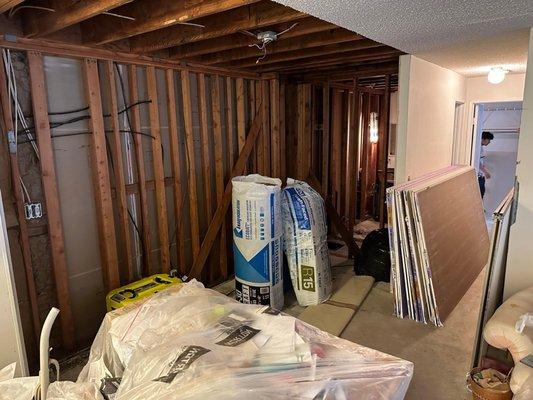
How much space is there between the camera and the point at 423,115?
3.12m

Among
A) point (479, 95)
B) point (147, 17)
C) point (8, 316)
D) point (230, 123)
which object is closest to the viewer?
point (8, 316)

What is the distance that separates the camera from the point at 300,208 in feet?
10.9

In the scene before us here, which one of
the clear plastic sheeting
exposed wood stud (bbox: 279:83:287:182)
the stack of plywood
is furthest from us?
exposed wood stud (bbox: 279:83:287:182)

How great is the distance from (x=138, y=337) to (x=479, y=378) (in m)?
1.70

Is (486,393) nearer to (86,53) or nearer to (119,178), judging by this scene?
(119,178)

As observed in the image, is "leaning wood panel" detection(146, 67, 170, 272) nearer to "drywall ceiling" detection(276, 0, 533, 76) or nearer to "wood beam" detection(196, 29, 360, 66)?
"wood beam" detection(196, 29, 360, 66)

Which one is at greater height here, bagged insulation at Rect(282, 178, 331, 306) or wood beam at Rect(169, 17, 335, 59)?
wood beam at Rect(169, 17, 335, 59)

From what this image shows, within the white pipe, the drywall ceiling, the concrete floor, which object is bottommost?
the concrete floor

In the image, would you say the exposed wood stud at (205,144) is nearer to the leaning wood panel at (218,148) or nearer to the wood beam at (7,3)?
the leaning wood panel at (218,148)

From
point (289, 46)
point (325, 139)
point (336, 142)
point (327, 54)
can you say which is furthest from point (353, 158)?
point (289, 46)

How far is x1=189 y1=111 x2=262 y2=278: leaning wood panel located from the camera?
12.2 feet

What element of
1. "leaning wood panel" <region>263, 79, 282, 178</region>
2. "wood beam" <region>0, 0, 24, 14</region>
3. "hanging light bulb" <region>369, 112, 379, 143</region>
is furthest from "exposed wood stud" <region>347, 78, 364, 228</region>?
"wood beam" <region>0, 0, 24, 14</region>

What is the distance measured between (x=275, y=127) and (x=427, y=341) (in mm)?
2972

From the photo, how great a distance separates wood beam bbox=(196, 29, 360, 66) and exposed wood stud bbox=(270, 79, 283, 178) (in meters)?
0.76
